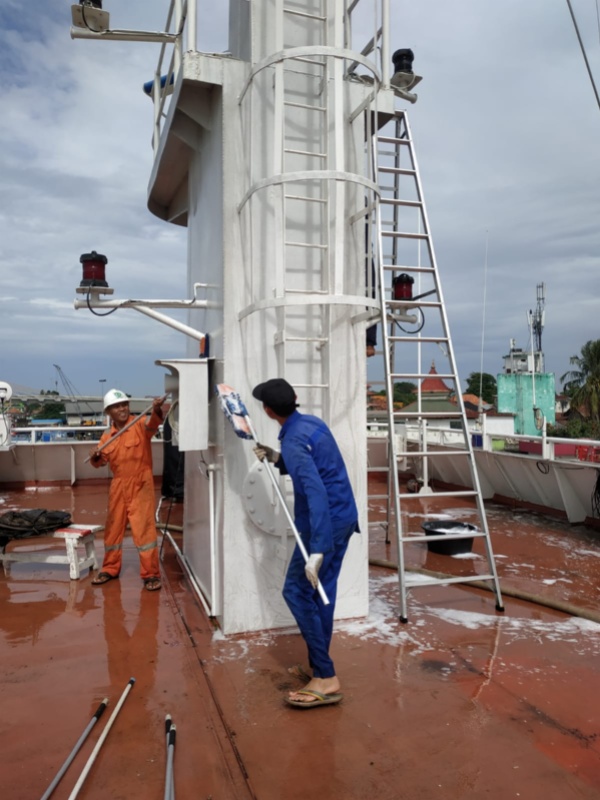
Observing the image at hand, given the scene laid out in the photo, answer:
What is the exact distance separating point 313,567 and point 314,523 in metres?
0.22

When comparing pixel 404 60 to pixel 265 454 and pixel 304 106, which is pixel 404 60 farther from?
pixel 265 454

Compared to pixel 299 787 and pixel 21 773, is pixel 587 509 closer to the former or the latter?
pixel 299 787

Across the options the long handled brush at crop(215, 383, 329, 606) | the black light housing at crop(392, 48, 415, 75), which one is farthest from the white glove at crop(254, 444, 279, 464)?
the black light housing at crop(392, 48, 415, 75)

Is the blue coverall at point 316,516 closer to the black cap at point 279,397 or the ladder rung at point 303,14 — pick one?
the black cap at point 279,397

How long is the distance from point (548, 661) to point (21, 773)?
2984 mm

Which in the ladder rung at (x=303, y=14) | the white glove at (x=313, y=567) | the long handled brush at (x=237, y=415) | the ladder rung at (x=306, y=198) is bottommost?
the white glove at (x=313, y=567)

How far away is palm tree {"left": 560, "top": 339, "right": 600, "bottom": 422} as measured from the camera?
114 ft

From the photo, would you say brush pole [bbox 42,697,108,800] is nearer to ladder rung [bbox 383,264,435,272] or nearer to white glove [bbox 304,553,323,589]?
white glove [bbox 304,553,323,589]

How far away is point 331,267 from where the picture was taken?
165 inches

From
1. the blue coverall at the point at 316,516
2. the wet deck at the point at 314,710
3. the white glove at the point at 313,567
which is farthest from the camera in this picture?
the blue coverall at the point at 316,516

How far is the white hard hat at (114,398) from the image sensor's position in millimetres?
5707

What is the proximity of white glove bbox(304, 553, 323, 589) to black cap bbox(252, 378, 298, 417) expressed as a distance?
2.67 feet

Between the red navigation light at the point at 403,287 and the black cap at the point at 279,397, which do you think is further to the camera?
the red navigation light at the point at 403,287

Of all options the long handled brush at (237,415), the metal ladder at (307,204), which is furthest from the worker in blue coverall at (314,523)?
the metal ladder at (307,204)
